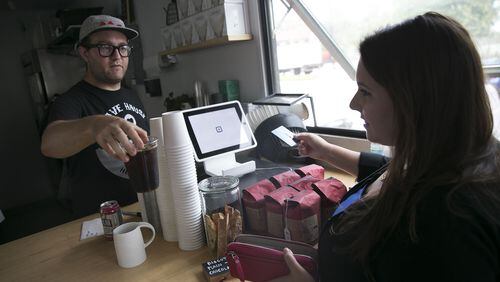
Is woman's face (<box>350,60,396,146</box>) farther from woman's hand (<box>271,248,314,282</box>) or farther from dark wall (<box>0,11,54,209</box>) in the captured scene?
dark wall (<box>0,11,54,209</box>)

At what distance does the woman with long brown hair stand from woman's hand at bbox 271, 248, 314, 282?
69mm

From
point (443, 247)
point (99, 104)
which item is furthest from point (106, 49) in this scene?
point (443, 247)

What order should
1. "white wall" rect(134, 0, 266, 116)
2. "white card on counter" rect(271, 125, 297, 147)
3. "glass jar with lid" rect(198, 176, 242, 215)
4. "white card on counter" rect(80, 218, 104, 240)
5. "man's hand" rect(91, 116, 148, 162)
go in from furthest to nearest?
"white wall" rect(134, 0, 266, 116), "white card on counter" rect(271, 125, 297, 147), "white card on counter" rect(80, 218, 104, 240), "glass jar with lid" rect(198, 176, 242, 215), "man's hand" rect(91, 116, 148, 162)

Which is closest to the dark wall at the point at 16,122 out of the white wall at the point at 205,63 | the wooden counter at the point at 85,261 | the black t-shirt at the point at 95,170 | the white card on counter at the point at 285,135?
the white wall at the point at 205,63

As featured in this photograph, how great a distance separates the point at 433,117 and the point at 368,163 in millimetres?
595

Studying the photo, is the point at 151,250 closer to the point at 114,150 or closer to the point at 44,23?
the point at 114,150

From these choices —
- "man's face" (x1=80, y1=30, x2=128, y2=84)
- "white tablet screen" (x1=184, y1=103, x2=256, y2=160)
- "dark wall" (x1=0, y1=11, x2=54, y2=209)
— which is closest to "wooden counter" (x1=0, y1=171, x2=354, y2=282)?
"white tablet screen" (x1=184, y1=103, x2=256, y2=160)

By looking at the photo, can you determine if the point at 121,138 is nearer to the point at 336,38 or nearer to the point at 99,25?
the point at 99,25

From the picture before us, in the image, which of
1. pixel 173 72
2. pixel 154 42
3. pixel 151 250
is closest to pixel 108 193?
pixel 151 250

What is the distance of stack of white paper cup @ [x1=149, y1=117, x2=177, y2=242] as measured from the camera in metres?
1.09

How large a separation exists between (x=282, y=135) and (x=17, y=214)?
3981 mm

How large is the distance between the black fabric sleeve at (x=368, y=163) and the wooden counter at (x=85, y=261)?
60 cm

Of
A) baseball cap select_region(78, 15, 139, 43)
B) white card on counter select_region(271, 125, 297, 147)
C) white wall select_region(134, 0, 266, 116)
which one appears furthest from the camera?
white wall select_region(134, 0, 266, 116)

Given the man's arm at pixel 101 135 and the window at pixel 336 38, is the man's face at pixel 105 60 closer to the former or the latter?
the man's arm at pixel 101 135
